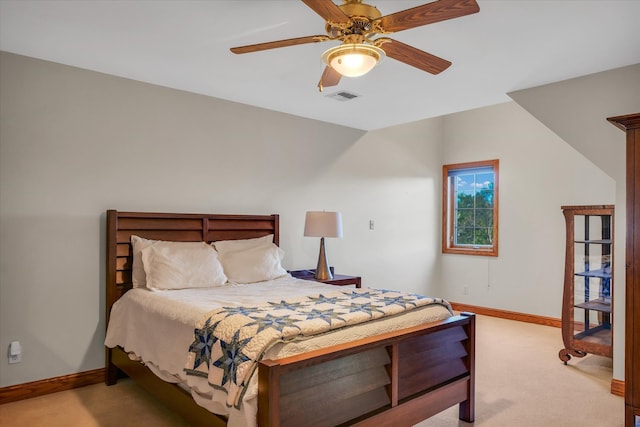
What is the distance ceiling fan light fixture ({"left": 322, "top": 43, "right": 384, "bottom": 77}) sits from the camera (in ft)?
6.41

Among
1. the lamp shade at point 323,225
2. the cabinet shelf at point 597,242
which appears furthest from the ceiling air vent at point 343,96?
the cabinet shelf at point 597,242

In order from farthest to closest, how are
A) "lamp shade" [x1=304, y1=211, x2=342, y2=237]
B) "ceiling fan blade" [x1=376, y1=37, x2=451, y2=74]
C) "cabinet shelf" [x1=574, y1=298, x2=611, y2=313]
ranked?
1. "lamp shade" [x1=304, y1=211, x2=342, y2=237]
2. "cabinet shelf" [x1=574, y1=298, x2=611, y2=313]
3. "ceiling fan blade" [x1=376, y1=37, x2=451, y2=74]

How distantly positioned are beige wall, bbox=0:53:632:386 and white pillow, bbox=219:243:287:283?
562 mm

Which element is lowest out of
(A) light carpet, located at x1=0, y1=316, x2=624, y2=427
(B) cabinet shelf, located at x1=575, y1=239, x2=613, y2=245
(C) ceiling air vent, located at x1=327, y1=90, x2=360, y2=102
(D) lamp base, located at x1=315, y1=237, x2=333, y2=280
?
(A) light carpet, located at x1=0, y1=316, x2=624, y2=427

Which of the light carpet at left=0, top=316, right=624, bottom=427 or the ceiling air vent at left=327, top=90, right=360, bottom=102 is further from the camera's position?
the ceiling air vent at left=327, top=90, right=360, bottom=102

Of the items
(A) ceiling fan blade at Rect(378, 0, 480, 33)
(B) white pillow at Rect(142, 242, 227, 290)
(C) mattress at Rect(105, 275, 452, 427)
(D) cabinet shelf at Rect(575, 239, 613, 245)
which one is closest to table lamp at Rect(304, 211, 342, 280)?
(C) mattress at Rect(105, 275, 452, 427)

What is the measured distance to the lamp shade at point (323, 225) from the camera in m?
4.18

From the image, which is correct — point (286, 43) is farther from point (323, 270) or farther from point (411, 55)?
point (323, 270)

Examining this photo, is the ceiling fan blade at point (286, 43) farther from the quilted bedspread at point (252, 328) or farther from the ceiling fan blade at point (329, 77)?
the quilted bedspread at point (252, 328)

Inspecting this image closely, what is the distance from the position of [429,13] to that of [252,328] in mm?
1580

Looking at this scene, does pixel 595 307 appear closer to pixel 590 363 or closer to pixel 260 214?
pixel 590 363

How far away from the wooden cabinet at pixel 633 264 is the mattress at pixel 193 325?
960mm

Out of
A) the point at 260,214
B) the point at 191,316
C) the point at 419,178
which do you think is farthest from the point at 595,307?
the point at 191,316

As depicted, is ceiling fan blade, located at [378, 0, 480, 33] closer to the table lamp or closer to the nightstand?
the table lamp
